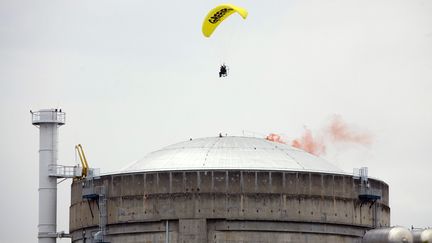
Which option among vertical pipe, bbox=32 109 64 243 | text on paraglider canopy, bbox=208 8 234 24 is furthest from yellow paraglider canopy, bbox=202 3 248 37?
vertical pipe, bbox=32 109 64 243

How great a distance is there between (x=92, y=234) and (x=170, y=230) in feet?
27.2

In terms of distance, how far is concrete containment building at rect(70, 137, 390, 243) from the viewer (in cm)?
13788

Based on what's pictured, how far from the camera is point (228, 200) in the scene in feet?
452

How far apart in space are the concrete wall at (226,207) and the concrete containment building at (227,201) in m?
0.08

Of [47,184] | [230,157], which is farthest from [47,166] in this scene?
[230,157]

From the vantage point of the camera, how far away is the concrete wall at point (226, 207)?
137875mm

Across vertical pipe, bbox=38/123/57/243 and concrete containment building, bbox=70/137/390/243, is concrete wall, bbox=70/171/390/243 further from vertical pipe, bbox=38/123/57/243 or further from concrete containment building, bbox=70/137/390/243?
vertical pipe, bbox=38/123/57/243

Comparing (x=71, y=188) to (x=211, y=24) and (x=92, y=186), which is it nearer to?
(x=92, y=186)

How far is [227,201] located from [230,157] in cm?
596

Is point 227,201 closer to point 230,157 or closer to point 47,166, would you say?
point 230,157

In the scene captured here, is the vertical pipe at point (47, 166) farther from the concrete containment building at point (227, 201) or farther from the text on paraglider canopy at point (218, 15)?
the text on paraglider canopy at point (218, 15)

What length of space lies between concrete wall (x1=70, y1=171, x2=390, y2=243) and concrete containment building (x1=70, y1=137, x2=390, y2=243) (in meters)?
0.08

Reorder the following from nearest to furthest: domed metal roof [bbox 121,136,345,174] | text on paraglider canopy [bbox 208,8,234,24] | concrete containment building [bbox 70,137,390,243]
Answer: concrete containment building [bbox 70,137,390,243] < text on paraglider canopy [bbox 208,8,234,24] < domed metal roof [bbox 121,136,345,174]

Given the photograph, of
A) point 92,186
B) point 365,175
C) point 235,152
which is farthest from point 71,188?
point 365,175
